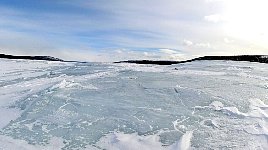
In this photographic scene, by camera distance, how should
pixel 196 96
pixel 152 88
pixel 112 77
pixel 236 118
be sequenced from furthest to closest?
pixel 112 77, pixel 152 88, pixel 196 96, pixel 236 118

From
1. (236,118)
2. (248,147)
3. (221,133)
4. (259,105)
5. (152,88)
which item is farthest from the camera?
(152,88)

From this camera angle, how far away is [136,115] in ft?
25.0

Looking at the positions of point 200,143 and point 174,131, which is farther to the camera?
point 174,131

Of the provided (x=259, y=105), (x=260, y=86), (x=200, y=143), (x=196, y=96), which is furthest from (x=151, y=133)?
(x=260, y=86)

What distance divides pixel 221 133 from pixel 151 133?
1404 mm

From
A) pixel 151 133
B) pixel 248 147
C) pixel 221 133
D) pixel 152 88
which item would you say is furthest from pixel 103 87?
pixel 248 147

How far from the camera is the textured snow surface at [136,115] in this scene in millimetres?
6500

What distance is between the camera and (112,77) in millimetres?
12219

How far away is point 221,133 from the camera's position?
6.76 m

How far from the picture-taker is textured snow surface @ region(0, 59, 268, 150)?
21.3ft

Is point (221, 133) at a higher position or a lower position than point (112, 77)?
lower

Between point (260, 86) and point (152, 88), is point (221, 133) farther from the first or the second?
point (260, 86)

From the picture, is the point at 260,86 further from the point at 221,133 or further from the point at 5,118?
the point at 5,118

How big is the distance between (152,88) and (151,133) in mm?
3223
